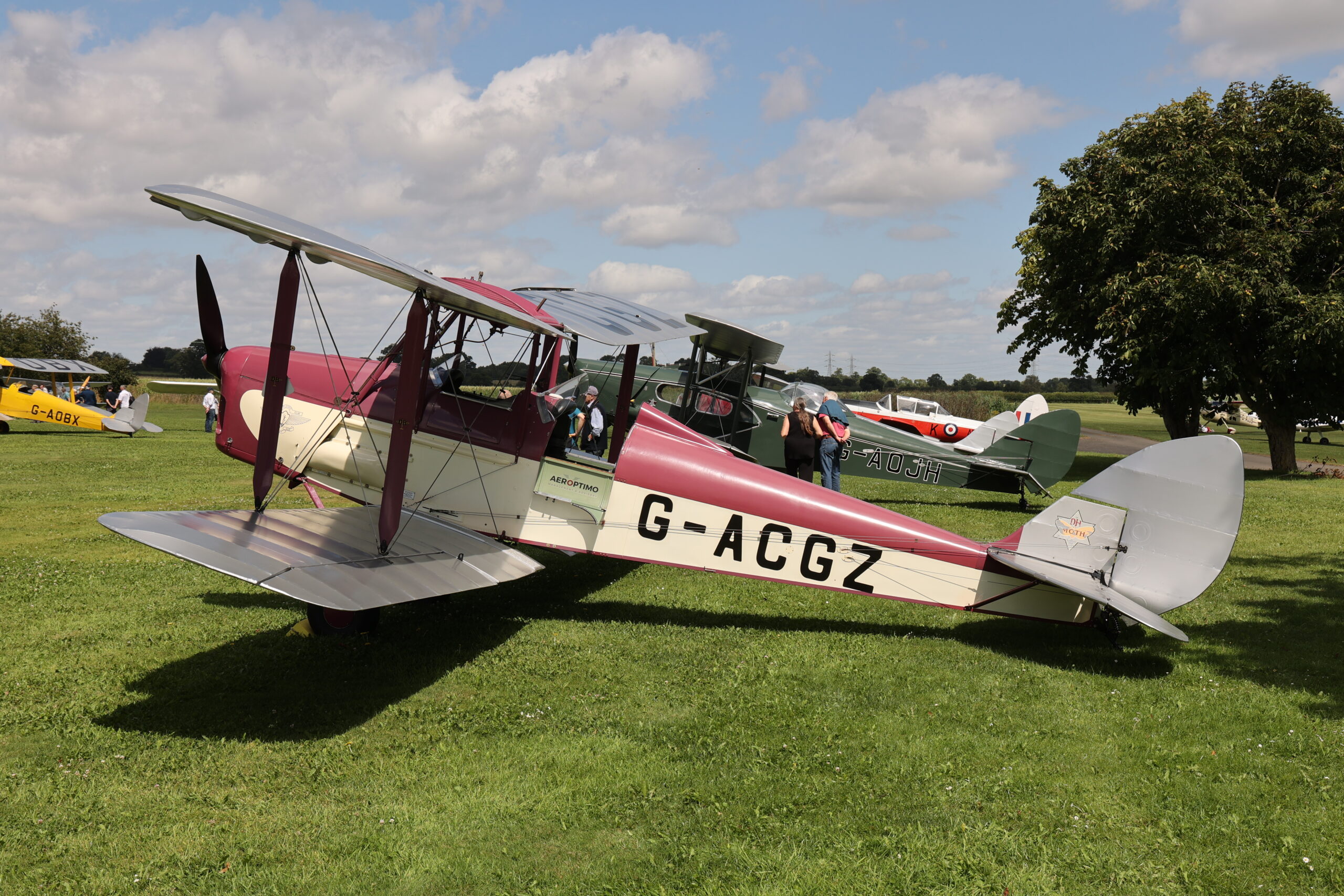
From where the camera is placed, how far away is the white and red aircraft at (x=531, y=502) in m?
5.12

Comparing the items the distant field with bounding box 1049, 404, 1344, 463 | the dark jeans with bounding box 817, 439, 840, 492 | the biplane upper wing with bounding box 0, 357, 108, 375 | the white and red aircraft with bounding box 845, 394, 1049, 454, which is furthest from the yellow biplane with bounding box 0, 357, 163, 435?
the distant field with bounding box 1049, 404, 1344, 463

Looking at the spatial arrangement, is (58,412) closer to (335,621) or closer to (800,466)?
(800,466)

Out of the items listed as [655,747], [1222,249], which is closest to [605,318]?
[655,747]

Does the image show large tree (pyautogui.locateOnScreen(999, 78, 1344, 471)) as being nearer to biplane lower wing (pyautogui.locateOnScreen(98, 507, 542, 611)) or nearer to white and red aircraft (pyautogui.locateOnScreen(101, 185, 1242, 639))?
white and red aircraft (pyautogui.locateOnScreen(101, 185, 1242, 639))

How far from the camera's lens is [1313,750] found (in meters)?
4.50

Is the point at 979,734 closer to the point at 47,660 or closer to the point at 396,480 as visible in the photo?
the point at 396,480

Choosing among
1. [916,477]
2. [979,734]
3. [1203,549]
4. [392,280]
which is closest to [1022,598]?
[1203,549]

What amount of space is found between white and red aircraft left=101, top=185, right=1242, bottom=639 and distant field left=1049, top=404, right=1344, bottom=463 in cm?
1242

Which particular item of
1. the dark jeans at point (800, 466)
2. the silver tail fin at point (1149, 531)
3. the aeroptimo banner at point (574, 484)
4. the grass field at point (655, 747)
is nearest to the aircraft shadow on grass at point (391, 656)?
the grass field at point (655, 747)

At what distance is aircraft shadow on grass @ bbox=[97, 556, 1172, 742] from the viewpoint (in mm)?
4762

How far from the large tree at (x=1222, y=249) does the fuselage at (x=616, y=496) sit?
628 inches

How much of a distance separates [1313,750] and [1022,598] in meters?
1.90

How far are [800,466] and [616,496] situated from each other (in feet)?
15.8

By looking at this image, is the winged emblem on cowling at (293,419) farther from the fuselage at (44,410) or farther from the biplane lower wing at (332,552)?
the fuselage at (44,410)
